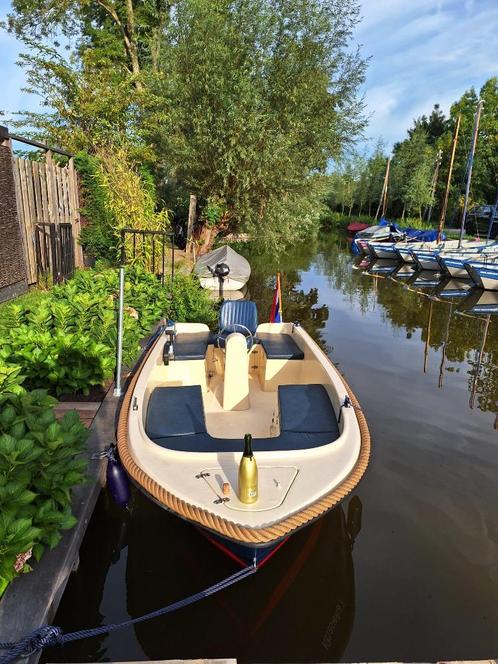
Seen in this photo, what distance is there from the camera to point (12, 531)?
8.93 feet

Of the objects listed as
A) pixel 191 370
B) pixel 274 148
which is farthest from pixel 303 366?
pixel 274 148

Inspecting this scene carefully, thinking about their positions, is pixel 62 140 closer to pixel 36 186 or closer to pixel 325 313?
pixel 36 186

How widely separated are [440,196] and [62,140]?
38.5m

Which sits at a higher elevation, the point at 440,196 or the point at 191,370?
the point at 440,196

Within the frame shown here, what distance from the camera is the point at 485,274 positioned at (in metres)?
19.0

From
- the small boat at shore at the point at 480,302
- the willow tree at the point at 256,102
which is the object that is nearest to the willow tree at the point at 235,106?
the willow tree at the point at 256,102

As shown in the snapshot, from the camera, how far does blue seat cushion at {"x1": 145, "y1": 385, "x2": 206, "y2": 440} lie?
14.5 feet

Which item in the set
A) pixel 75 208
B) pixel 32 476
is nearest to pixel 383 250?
pixel 75 208

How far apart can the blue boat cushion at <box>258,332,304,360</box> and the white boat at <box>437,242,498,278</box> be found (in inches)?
648

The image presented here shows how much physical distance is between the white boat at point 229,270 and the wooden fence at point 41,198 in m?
4.18

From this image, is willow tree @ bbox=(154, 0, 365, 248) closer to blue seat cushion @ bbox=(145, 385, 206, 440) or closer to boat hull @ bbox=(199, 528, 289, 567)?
blue seat cushion @ bbox=(145, 385, 206, 440)

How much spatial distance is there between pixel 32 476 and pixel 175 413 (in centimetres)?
171

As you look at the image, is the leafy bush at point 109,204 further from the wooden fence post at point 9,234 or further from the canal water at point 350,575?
the canal water at point 350,575

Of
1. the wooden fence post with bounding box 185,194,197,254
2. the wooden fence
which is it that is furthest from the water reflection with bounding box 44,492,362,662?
the wooden fence post with bounding box 185,194,197,254
